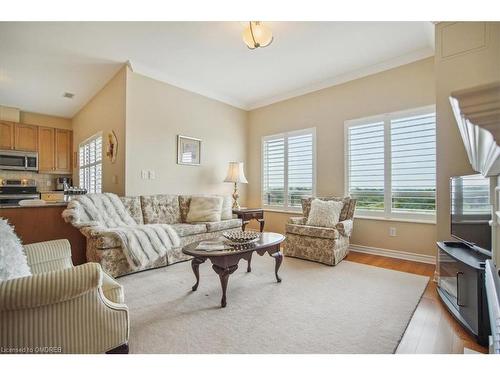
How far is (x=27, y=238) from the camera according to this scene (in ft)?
8.76

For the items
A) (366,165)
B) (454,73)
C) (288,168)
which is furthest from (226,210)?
(454,73)

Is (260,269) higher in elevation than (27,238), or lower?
lower

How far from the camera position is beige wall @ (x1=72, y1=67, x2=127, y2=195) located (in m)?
3.43

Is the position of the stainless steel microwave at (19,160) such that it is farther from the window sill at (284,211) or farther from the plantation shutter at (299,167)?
the plantation shutter at (299,167)

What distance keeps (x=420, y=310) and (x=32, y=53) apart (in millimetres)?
5059

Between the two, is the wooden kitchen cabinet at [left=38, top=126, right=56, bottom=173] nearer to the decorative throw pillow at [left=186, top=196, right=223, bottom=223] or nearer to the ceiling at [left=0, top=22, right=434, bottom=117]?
the ceiling at [left=0, top=22, right=434, bottom=117]

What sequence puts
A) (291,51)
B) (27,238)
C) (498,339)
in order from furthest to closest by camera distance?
(291,51) < (27,238) < (498,339)

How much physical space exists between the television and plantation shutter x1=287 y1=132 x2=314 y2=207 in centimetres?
217

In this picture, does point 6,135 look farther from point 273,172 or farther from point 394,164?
point 394,164

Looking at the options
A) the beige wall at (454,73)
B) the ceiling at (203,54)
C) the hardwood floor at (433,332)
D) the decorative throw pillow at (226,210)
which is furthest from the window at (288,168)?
the hardwood floor at (433,332)

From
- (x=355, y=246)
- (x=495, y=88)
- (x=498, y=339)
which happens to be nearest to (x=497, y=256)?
(x=498, y=339)

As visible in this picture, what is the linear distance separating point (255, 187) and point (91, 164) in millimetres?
3283

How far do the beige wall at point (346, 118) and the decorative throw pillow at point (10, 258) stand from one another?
3.67 metres
